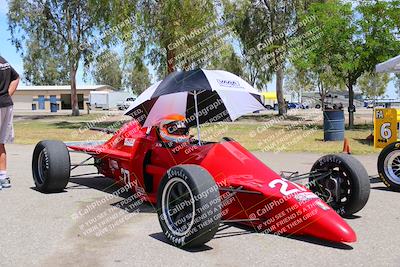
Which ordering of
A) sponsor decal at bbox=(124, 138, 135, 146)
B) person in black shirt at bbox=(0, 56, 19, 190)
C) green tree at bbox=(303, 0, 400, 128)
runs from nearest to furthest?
1. sponsor decal at bbox=(124, 138, 135, 146)
2. person in black shirt at bbox=(0, 56, 19, 190)
3. green tree at bbox=(303, 0, 400, 128)

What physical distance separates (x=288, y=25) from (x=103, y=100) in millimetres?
46258

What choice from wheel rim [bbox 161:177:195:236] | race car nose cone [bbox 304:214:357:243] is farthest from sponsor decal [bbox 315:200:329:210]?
wheel rim [bbox 161:177:195:236]

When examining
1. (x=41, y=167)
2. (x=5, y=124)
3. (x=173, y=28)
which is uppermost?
(x=173, y=28)

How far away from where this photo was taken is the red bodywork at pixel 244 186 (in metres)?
5.18

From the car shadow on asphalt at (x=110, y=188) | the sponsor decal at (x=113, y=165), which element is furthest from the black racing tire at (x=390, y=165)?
the sponsor decal at (x=113, y=165)

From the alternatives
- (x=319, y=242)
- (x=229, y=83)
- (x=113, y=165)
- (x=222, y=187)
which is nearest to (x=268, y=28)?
(x=113, y=165)

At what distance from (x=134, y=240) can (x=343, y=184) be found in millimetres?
2663

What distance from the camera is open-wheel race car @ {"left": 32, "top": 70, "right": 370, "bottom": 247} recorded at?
5.06 meters

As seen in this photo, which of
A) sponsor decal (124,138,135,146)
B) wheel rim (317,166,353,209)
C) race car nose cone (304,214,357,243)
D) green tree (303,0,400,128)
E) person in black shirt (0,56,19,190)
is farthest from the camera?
green tree (303,0,400,128)

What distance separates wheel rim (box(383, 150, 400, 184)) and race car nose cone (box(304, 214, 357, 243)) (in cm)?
376

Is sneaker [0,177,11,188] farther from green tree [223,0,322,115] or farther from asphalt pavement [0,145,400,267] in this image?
green tree [223,0,322,115]

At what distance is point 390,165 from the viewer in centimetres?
852

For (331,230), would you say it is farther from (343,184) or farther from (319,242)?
(343,184)

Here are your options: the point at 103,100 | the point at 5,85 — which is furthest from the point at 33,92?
the point at 5,85
